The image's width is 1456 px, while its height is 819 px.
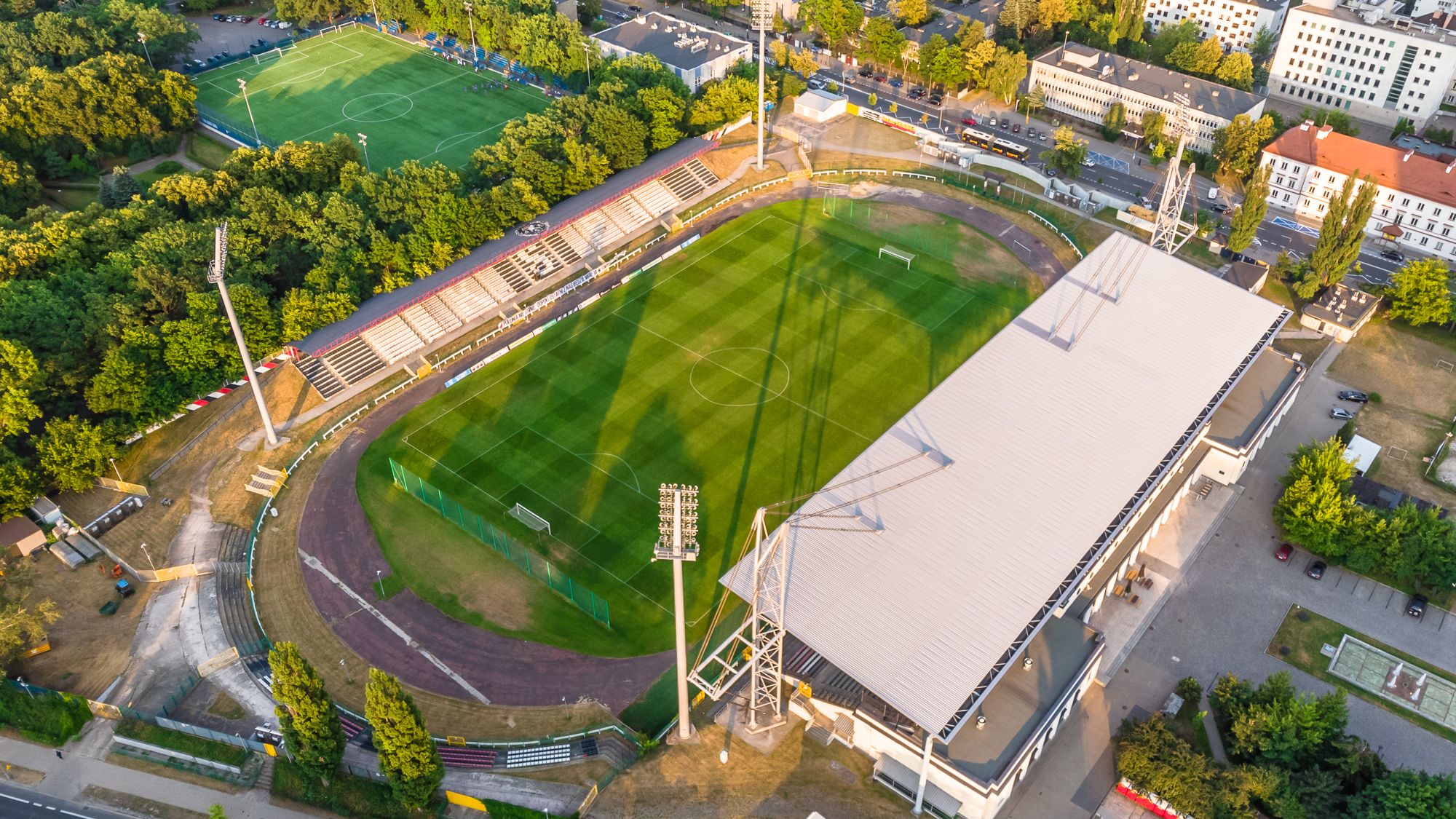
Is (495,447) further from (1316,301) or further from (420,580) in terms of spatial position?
(1316,301)

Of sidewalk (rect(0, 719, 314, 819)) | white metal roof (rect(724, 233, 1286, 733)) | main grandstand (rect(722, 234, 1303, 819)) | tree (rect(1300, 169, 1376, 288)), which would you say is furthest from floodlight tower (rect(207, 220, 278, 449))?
tree (rect(1300, 169, 1376, 288))

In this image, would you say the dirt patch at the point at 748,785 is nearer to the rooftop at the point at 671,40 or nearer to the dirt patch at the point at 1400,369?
the dirt patch at the point at 1400,369

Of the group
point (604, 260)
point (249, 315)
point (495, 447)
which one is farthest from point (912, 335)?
point (249, 315)

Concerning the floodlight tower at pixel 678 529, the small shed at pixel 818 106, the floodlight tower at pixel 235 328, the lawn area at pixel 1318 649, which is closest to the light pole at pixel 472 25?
the small shed at pixel 818 106

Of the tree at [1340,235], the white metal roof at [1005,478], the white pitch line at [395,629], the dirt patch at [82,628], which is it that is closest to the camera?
the white metal roof at [1005,478]

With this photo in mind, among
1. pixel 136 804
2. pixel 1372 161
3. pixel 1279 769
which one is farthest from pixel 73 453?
pixel 1372 161

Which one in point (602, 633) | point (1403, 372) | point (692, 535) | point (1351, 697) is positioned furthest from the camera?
point (1403, 372)

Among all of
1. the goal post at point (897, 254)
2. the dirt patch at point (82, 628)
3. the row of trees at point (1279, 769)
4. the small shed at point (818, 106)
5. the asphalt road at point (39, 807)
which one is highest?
the small shed at point (818, 106)

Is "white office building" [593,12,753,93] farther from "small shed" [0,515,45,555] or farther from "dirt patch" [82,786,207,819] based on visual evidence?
"dirt patch" [82,786,207,819]
